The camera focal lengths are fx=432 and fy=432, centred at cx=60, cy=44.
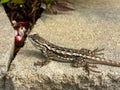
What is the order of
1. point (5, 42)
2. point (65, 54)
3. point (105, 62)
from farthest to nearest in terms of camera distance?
point (5, 42) < point (65, 54) < point (105, 62)

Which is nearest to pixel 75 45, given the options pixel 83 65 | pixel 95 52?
pixel 95 52

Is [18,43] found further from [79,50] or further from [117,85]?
[117,85]

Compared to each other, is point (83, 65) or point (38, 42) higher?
point (38, 42)

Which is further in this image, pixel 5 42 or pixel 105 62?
pixel 5 42

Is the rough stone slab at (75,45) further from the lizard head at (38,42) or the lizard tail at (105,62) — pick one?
the lizard head at (38,42)

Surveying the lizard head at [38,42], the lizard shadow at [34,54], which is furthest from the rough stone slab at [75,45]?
the lizard head at [38,42]

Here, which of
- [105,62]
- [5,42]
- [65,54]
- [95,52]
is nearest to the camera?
[105,62]

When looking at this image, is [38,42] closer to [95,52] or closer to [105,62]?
[95,52]
